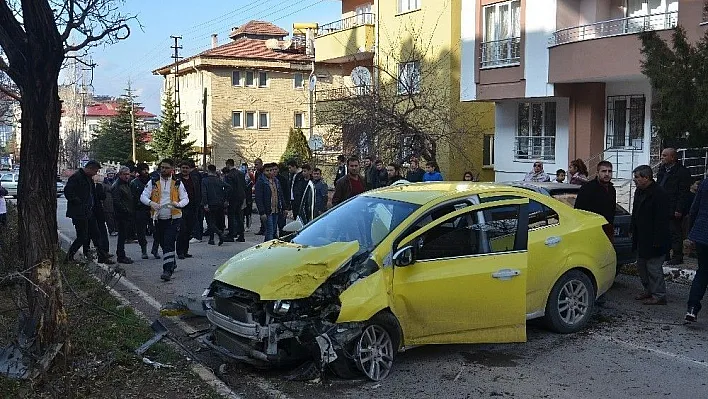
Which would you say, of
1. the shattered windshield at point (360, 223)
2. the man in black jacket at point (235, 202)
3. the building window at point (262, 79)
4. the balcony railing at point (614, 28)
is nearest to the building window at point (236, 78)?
the building window at point (262, 79)

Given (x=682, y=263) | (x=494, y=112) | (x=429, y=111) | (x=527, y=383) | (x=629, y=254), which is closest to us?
(x=527, y=383)

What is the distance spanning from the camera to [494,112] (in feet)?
81.9

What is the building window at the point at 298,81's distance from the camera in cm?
4894

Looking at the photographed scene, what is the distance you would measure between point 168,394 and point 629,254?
6835 millimetres

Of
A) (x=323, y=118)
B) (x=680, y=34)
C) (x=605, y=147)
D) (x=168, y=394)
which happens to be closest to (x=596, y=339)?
(x=168, y=394)

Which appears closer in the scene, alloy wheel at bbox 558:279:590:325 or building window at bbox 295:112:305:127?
alloy wheel at bbox 558:279:590:325

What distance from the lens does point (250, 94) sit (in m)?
47.9

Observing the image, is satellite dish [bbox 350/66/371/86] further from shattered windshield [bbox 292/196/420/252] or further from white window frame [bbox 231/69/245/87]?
white window frame [bbox 231/69/245/87]

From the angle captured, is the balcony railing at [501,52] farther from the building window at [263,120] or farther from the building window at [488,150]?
the building window at [263,120]

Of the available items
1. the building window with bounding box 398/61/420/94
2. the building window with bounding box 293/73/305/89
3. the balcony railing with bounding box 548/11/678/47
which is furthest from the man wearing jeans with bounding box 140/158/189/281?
the building window with bounding box 293/73/305/89

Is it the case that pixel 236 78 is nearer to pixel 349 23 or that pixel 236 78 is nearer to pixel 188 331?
pixel 349 23

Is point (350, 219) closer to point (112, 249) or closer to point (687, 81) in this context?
point (687, 81)

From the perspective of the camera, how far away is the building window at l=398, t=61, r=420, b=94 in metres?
20.9

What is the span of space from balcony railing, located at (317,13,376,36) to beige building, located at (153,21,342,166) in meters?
13.5
